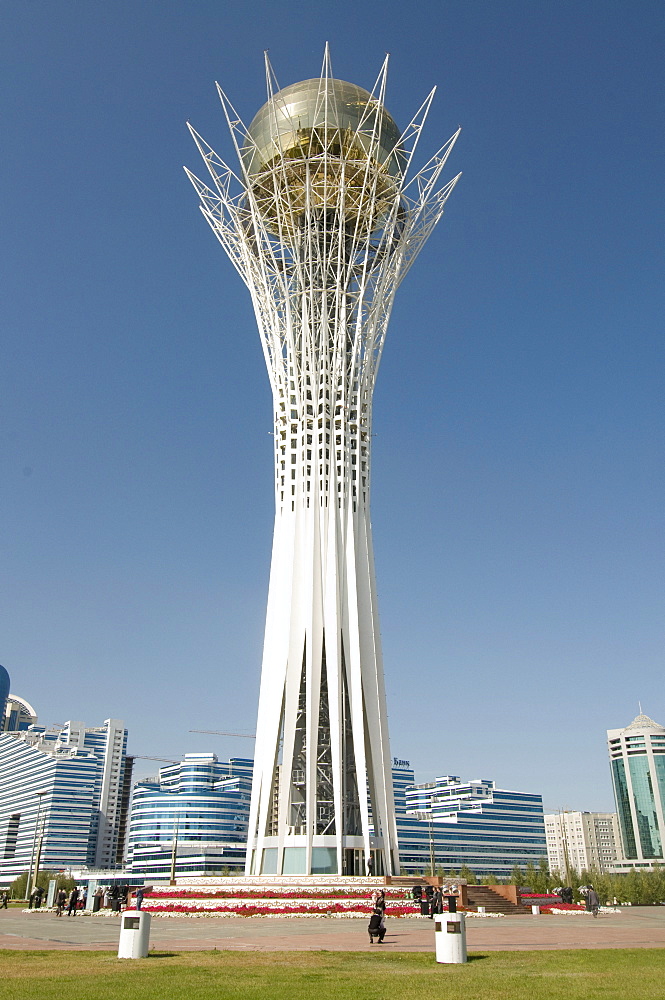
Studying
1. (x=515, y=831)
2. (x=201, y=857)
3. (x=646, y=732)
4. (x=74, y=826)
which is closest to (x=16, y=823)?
(x=74, y=826)

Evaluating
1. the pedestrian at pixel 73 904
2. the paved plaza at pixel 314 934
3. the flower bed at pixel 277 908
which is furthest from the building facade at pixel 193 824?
the paved plaza at pixel 314 934

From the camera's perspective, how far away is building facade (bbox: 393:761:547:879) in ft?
520

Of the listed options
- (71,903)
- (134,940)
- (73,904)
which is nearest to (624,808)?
(73,904)

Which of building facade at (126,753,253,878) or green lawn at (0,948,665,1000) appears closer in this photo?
green lawn at (0,948,665,1000)

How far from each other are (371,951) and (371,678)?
2670 centimetres

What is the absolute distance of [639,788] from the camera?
179500mm

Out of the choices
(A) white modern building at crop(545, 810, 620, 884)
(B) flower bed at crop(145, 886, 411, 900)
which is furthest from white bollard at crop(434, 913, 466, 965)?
(A) white modern building at crop(545, 810, 620, 884)

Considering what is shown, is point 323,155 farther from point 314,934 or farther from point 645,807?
point 645,807

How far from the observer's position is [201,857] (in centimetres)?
15275

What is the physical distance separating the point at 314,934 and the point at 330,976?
31.1 ft

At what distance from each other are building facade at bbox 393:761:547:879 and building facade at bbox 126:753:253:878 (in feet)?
102

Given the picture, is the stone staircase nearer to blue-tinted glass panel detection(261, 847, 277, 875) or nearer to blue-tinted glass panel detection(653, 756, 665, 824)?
blue-tinted glass panel detection(261, 847, 277, 875)

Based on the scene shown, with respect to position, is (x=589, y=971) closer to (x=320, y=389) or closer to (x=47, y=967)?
(x=47, y=967)

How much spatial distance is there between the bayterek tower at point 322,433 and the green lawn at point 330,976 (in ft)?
83.2
